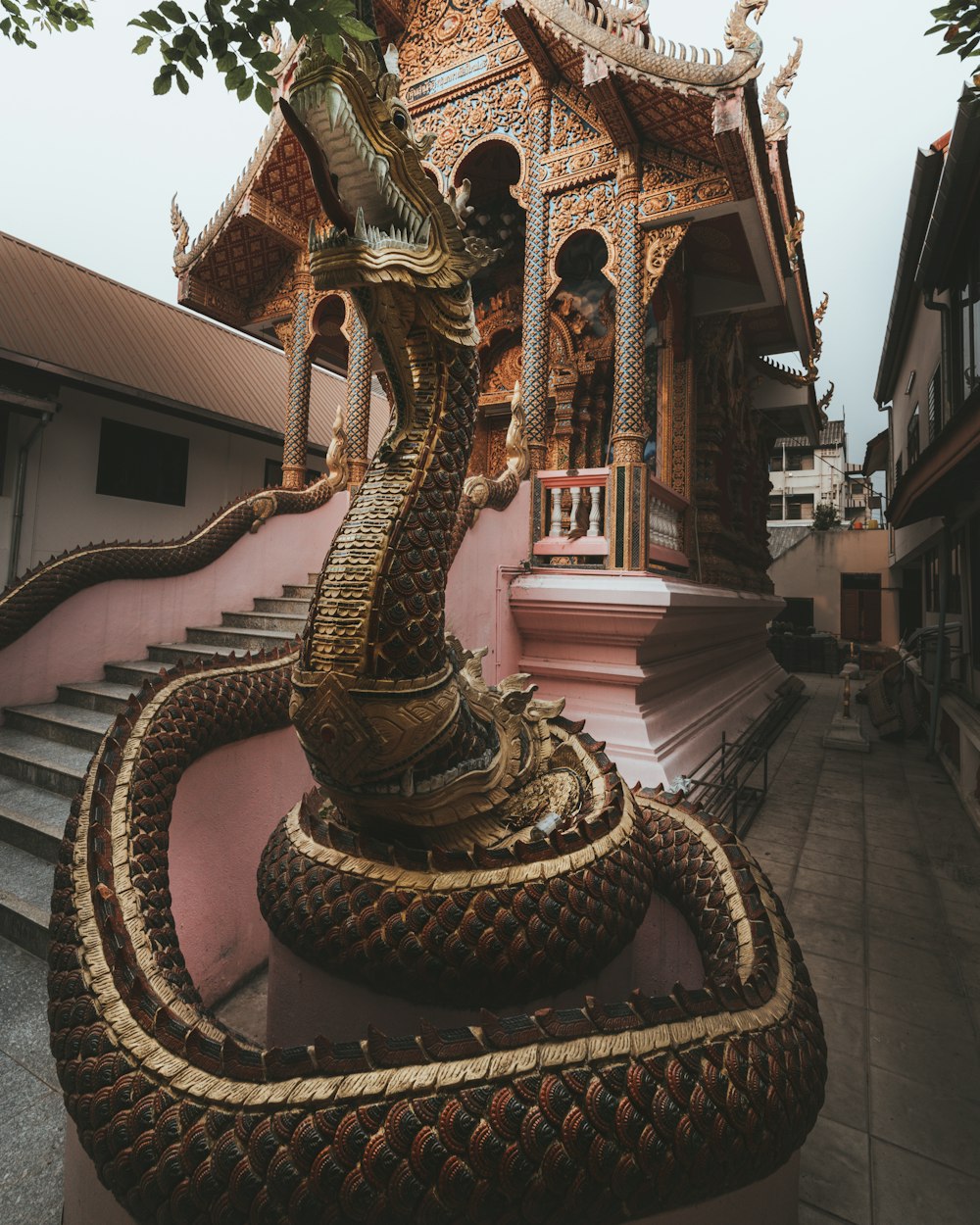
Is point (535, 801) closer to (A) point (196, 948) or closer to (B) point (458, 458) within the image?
(B) point (458, 458)

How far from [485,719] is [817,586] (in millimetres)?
24447

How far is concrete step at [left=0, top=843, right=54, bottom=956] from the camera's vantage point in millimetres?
2504

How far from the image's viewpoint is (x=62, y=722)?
3887 mm

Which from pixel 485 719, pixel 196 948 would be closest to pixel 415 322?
pixel 485 719

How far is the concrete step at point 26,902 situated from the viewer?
98.6 inches

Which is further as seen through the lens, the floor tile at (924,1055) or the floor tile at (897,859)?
the floor tile at (897,859)

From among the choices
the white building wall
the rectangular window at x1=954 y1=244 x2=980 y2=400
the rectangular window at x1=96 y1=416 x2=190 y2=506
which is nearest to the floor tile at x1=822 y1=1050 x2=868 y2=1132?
the rectangular window at x1=954 y1=244 x2=980 y2=400

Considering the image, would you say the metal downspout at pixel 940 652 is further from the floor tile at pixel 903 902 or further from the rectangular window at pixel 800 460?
the rectangular window at pixel 800 460

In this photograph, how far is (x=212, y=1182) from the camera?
39.2 inches

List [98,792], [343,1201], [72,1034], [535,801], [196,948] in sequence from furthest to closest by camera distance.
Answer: [196,948] → [535,801] → [98,792] → [72,1034] → [343,1201]

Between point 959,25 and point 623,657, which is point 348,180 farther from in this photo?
point 623,657

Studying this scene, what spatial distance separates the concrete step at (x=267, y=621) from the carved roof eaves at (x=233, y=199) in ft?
15.6

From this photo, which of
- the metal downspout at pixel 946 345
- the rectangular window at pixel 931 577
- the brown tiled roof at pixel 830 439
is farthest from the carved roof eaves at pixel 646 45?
the brown tiled roof at pixel 830 439

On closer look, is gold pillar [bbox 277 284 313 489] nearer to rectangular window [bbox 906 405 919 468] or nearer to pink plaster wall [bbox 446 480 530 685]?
pink plaster wall [bbox 446 480 530 685]
